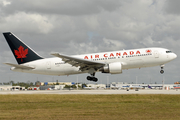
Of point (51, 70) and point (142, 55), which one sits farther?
point (51, 70)

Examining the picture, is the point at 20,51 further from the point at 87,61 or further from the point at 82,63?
the point at 87,61

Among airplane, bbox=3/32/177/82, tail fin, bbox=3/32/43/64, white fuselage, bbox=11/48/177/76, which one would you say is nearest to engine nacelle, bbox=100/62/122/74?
airplane, bbox=3/32/177/82

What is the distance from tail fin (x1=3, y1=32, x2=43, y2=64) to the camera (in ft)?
153

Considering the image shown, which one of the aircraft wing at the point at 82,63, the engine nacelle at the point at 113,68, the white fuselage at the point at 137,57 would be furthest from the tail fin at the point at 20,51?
the engine nacelle at the point at 113,68

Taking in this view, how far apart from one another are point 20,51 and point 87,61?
50.1ft

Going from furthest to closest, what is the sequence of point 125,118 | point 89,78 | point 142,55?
1. point 89,78
2. point 142,55
3. point 125,118

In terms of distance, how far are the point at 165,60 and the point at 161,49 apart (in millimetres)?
2146

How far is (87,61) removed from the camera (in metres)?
40.4

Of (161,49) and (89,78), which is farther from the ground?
(161,49)

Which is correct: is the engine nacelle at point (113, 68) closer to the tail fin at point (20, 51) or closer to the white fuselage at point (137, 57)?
the white fuselage at point (137, 57)

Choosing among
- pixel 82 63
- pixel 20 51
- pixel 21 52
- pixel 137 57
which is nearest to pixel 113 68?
pixel 137 57

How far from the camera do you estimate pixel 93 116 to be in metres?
17.5

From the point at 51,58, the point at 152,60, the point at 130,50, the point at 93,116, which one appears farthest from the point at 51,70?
the point at 93,116

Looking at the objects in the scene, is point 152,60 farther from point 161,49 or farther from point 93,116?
point 93,116
